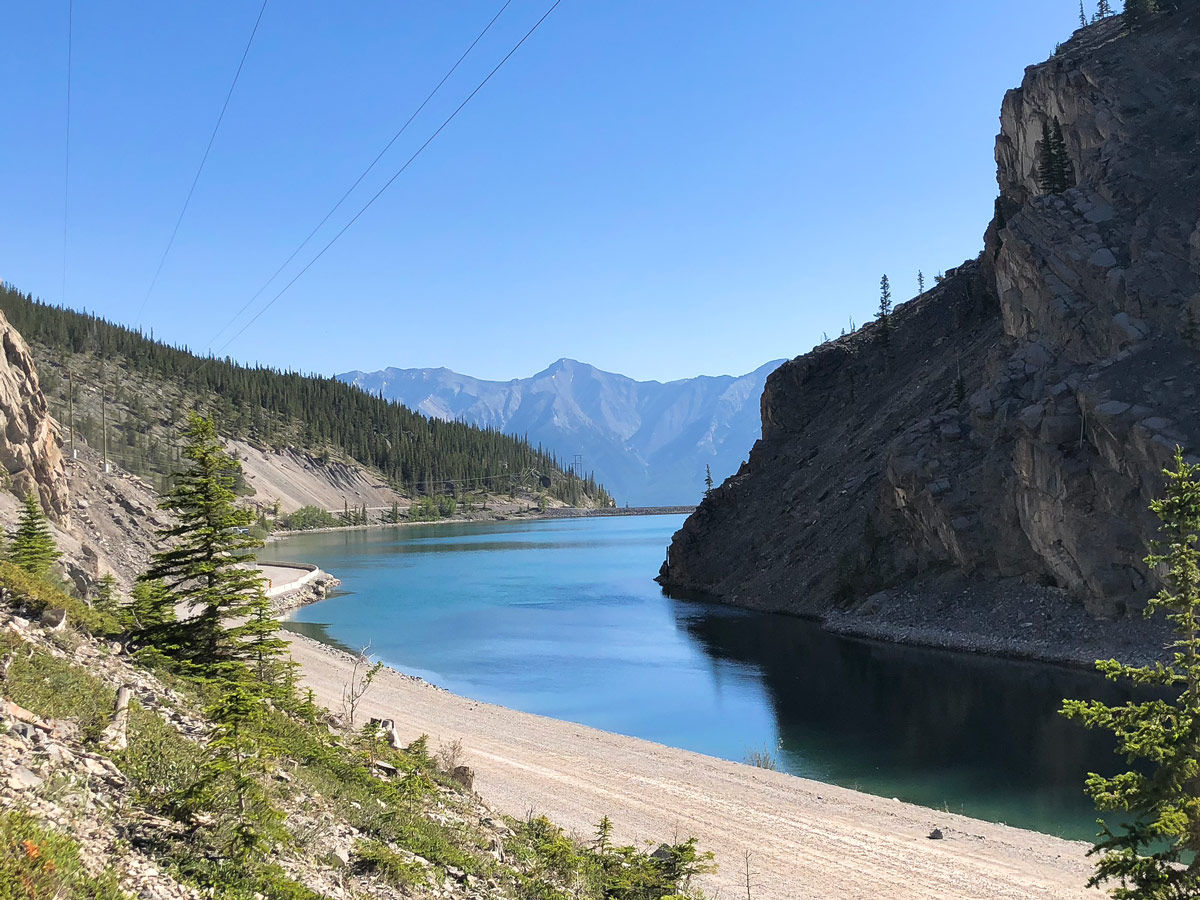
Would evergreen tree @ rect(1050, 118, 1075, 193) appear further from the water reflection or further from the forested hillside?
the forested hillside

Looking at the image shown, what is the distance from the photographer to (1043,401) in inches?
1576

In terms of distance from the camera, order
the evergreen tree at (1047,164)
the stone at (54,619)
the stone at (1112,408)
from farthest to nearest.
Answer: the evergreen tree at (1047,164), the stone at (1112,408), the stone at (54,619)

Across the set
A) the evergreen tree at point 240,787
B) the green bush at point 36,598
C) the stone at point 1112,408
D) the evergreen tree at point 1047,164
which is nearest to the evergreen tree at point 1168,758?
the evergreen tree at point 240,787

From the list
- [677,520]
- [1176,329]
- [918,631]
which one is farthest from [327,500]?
[1176,329]

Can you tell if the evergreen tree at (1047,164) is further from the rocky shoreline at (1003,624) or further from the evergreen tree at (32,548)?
the evergreen tree at (32,548)

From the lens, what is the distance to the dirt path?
14.1 m

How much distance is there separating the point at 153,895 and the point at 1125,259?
151 ft

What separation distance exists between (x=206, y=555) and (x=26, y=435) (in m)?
29.7

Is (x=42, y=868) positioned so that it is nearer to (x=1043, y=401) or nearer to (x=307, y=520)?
(x=1043, y=401)

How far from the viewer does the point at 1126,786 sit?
10023 millimetres

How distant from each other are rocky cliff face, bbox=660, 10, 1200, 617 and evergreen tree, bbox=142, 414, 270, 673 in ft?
114

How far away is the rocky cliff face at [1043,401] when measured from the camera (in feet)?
117

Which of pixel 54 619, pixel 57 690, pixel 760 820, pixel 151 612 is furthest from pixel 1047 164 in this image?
pixel 57 690

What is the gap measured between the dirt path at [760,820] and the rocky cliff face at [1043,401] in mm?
22558
